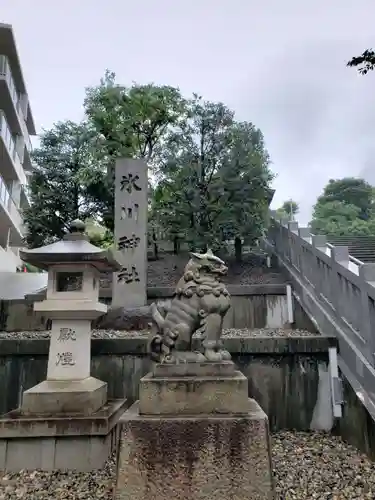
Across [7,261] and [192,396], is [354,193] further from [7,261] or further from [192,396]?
[192,396]

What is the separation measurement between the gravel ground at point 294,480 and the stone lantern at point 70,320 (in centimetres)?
71

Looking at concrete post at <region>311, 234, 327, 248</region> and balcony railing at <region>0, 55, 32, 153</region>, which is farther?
balcony railing at <region>0, 55, 32, 153</region>

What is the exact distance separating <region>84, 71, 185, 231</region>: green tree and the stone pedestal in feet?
37.0

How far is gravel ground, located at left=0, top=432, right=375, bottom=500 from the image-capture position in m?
3.68

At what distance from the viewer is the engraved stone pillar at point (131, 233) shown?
29.5ft

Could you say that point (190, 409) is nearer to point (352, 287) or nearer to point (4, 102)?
point (352, 287)

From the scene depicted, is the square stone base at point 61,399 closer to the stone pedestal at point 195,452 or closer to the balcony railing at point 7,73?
the stone pedestal at point 195,452

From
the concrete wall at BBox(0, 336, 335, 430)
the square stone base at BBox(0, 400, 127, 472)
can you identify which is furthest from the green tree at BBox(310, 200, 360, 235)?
the square stone base at BBox(0, 400, 127, 472)

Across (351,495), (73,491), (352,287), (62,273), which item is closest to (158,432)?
(73,491)

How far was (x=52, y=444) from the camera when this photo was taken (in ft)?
14.5

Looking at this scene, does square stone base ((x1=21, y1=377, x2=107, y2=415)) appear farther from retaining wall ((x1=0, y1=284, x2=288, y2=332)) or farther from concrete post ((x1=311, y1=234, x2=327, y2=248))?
concrete post ((x1=311, y1=234, x2=327, y2=248))

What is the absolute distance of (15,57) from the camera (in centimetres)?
1859

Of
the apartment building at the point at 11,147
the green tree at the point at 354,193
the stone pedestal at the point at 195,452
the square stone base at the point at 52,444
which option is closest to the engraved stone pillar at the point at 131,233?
the square stone base at the point at 52,444

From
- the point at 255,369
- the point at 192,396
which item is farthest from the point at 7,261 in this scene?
the point at 192,396
